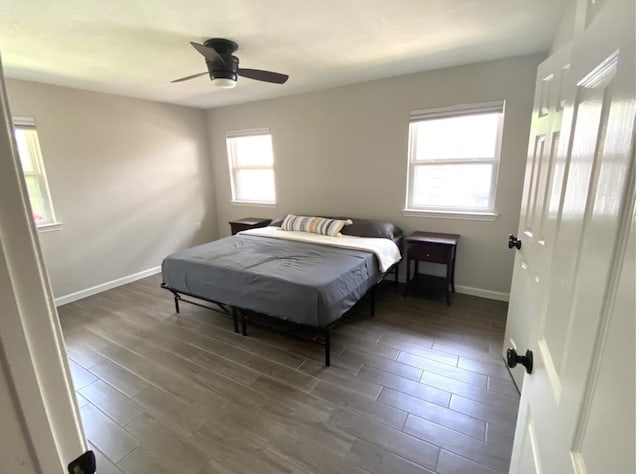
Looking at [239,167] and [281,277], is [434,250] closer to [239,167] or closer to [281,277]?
[281,277]

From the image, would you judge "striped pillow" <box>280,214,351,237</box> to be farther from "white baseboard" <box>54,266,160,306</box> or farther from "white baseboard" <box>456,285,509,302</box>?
"white baseboard" <box>54,266,160,306</box>

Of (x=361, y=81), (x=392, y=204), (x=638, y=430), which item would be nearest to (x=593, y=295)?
(x=638, y=430)

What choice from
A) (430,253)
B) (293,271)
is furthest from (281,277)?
(430,253)

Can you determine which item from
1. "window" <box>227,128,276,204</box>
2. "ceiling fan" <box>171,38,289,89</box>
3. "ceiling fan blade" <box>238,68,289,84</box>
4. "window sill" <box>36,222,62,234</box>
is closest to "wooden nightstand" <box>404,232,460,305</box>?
"ceiling fan blade" <box>238,68,289,84</box>

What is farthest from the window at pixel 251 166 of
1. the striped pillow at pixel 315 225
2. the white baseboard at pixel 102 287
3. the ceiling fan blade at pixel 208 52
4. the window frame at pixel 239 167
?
the ceiling fan blade at pixel 208 52

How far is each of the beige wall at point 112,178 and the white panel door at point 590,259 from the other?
4500 mm

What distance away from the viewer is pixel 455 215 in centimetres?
339

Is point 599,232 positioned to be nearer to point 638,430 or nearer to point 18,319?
point 638,430

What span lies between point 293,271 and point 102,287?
9.80ft

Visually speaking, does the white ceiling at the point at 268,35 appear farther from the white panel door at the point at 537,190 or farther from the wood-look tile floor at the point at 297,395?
the wood-look tile floor at the point at 297,395

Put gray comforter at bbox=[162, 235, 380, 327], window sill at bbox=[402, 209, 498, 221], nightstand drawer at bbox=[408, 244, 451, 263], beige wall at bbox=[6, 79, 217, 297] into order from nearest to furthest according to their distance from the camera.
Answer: gray comforter at bbox=[162, 235, 380, 327], nightstand drawer at bbox=[408, 244, 451, 263], window sill at bbox=[402, 209, 498, 221], beige wall at bbox=[6, 79, 217, 297]

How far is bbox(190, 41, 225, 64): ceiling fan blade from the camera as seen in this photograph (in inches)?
81.6

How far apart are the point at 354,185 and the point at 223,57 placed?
7.03 feet

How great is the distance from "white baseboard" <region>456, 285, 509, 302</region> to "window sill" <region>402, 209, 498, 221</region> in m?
0.82
